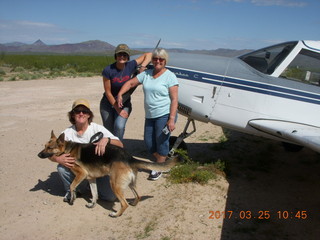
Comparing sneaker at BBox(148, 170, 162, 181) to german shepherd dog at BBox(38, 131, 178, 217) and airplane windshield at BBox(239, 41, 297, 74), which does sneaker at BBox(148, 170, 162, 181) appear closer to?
german shepherd dog at BBox(38, 131, 178, 217)

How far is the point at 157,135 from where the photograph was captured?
4.77m

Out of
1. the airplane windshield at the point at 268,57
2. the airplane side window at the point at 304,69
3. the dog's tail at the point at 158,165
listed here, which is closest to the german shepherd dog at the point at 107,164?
the dog's tail at the point at 158,165

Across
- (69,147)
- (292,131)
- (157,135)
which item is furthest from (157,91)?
(292,131)

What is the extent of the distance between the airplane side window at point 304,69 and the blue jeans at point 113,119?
261cm

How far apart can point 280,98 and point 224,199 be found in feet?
5.74

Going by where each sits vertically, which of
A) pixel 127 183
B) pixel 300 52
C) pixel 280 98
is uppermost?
pixel 300 52

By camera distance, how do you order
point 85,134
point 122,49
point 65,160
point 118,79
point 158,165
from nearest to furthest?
1. point 158,165
2. point 65,160
3. point 85,134
4. point 122,49
5. point 118,79

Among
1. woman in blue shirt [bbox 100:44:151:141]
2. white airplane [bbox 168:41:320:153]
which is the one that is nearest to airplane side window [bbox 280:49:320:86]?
white airplane [bbox 168:41:320:153]

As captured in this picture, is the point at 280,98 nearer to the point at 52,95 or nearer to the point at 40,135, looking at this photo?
the point at 40,135

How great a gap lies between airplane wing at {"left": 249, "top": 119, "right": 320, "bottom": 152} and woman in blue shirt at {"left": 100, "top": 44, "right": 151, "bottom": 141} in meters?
2.05

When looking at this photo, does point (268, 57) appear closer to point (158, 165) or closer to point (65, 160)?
point (158, 165)

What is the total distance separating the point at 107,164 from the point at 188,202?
131 centimetres

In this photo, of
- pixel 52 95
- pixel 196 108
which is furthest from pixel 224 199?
pixel 52 95

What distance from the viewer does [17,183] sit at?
4949 millimetres
